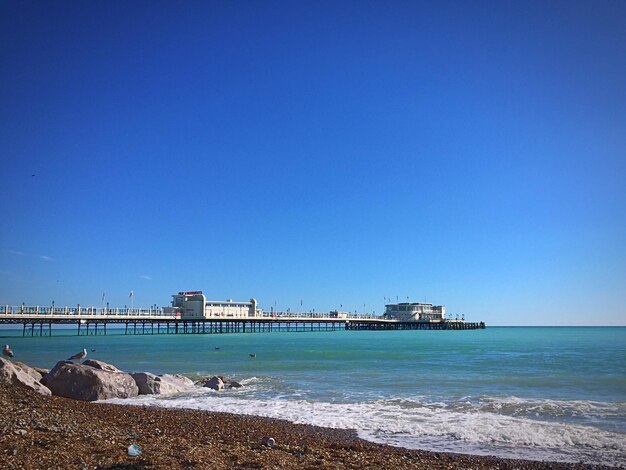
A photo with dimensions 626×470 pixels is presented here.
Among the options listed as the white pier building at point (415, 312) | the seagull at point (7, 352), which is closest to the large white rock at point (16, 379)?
the seagull at point (7, 352)

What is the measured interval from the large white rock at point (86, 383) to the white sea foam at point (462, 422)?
66 cm

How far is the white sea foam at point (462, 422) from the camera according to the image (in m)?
9.42

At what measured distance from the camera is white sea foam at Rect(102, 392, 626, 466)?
9422 millimetres

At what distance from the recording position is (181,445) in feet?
25.3

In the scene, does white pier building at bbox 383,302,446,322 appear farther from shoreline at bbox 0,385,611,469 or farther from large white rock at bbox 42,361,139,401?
shoreline at bbox 0,385,611,469

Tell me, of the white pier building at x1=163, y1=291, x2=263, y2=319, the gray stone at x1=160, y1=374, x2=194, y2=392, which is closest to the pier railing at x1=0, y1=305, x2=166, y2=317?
the white pier building at x1=163, y1=291, x2=263, y2=319

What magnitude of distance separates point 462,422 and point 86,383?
10571mm

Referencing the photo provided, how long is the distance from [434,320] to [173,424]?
11851cm

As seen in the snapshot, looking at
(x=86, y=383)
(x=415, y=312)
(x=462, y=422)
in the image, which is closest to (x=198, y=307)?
(x=415, y=312)

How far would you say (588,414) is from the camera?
1293cm

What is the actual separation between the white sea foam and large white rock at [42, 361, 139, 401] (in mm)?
660

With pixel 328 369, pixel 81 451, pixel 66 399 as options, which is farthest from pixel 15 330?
pixel 81 451

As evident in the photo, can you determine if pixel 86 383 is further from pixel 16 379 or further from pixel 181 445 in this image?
pixel 181 445

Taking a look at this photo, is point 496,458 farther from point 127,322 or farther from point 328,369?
point 127,322
